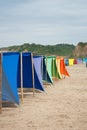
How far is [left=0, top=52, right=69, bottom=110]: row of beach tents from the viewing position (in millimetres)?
9414

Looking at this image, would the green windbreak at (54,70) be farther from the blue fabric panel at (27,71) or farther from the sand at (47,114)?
the sand at (47,114)

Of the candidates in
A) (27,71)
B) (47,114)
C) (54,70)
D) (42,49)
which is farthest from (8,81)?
(42,49)

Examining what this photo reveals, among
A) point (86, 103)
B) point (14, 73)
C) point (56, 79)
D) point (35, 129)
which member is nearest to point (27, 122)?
point (35, 129)

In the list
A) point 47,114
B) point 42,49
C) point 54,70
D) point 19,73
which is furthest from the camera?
point 42,49

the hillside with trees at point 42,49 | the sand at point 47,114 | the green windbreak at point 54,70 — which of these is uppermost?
the hillside with trees at point 42,49

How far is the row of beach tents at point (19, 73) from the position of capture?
941cm

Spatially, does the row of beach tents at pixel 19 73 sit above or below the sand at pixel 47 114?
above

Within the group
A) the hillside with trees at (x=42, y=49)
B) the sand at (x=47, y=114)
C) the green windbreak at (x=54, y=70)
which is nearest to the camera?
the sand at (x=47, y=114)

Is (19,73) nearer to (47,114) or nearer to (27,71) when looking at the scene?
(27,71)

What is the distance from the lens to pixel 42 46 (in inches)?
4700

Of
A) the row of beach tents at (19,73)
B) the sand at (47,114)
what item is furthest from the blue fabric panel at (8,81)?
the sand at (47,114)

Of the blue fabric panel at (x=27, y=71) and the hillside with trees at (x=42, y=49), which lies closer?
the blue fabric panel at (x=27, y=71)

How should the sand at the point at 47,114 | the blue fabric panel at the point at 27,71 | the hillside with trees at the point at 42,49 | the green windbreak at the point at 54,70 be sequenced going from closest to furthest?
the sand at the point at 47,114 < the blue fabric panel at the point at 27,71 < the green windbreak at the point at 54,70 < the hillside with trees at the point at 42,49

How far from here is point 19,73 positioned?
1212cm
